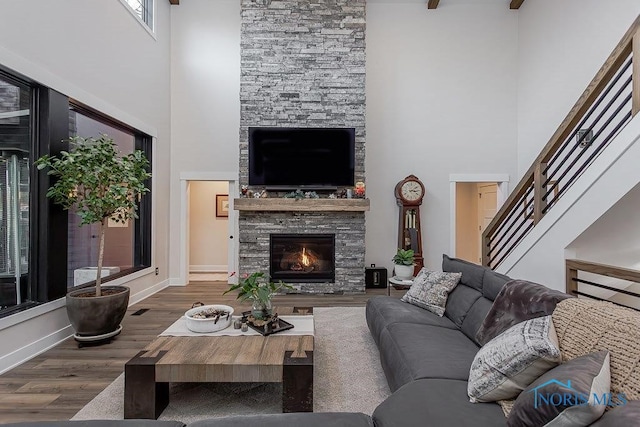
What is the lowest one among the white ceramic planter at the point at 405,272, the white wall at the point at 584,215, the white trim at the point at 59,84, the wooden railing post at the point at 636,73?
the white ceramic planter at the point at 405,272

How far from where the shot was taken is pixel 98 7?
3844 millimetres

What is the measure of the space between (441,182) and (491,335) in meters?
4.35

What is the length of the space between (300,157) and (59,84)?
3.12 metres

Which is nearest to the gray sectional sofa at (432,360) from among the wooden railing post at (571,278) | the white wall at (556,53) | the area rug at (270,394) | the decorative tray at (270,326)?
the area rug at (270,394)

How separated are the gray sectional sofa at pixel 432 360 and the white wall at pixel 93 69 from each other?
7.17ft

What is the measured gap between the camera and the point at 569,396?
42.4 inches

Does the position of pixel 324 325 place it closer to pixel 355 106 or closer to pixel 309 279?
pixel 309 279

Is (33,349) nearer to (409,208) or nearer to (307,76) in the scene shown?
(307,76)

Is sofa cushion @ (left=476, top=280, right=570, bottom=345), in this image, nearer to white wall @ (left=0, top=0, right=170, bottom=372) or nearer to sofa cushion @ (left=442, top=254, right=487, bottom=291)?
sofa cushion @ (left=442, top=254, right=487, bottom=291)

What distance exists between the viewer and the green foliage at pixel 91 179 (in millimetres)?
2991

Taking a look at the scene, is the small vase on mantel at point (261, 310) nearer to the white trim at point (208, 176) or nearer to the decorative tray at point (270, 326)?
the decorative tray at point (270, 326)

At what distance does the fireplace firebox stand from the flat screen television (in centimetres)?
87

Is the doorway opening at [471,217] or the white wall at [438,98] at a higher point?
the white wall at [438,98]

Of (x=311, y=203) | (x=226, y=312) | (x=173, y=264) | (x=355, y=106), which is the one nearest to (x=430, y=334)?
(x=226, y=312)
